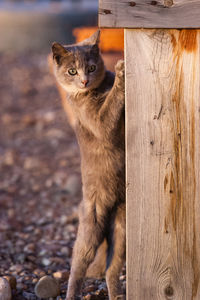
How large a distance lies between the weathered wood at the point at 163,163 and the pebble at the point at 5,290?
844 millimetres

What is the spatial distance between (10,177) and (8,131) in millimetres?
2010

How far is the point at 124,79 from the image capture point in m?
2.11

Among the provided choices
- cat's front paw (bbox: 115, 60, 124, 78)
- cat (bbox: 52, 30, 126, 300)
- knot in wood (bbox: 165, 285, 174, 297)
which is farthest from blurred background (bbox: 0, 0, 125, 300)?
cat's front paw (bbox: 115, 60, 124, 78)

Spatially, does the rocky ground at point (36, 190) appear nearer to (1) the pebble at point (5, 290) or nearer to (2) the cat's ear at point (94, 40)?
(1) the pebble at point (5, 290)

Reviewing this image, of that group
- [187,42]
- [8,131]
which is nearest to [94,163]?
[187,42]

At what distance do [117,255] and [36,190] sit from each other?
254cm

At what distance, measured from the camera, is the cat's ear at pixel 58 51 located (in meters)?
2.56

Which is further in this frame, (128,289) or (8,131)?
(8,131)

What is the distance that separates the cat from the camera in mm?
2551

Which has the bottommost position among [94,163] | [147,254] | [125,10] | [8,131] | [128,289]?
[8,131]

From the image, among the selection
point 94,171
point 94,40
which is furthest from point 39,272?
point 94,40

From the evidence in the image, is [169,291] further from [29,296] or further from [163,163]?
[29,296]

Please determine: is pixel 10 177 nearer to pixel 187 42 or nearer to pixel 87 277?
pixel 87 277

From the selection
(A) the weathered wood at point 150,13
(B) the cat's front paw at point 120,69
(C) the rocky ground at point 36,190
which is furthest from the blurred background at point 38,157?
(A) the weathered wood at point 150,13
